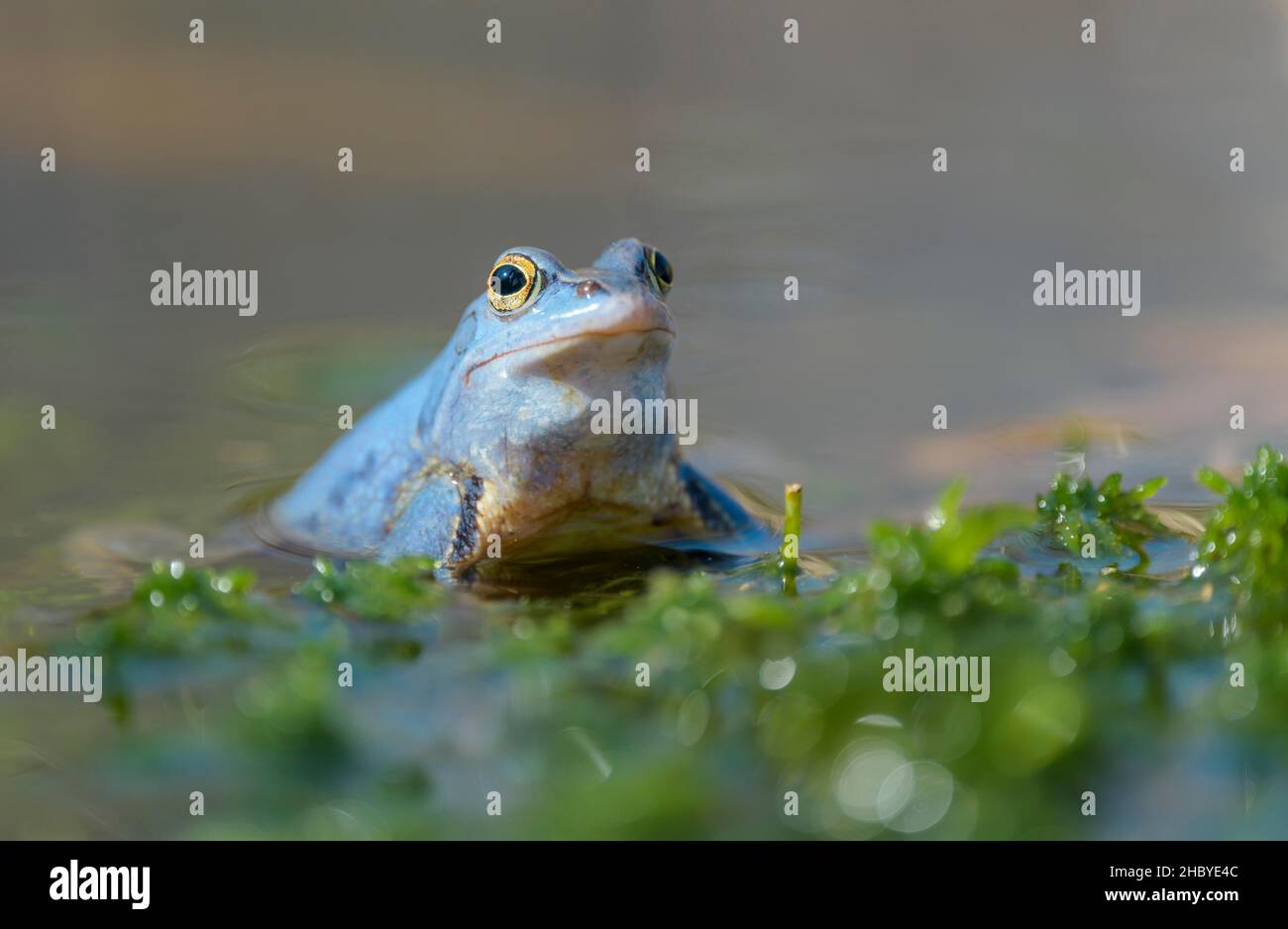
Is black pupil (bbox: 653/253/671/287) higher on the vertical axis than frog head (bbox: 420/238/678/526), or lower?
higher

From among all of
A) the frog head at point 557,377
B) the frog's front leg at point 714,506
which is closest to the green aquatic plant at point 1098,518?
the frog's front leg at point 714,506

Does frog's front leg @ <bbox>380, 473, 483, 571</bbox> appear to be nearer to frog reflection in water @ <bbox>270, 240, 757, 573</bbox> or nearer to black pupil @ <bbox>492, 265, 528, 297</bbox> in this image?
frog reflection in water @ <bbox>270, 240, 757, 573</bbox>

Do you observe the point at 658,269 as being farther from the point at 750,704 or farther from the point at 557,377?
the point at 750,704

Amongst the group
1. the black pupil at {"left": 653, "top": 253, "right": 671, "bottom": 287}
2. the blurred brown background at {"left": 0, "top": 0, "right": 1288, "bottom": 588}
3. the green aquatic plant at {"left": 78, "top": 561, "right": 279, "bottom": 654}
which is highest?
the blurred brown background at {"left": 0, "top": 0, "right": 1288, "bottom": 588}

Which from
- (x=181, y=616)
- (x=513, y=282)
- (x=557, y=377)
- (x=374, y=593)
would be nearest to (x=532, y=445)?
(x=557, y=377)

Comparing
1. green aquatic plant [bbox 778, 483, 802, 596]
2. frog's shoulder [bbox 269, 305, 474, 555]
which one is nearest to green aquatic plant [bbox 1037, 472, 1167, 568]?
green aquatic plant [bbox 778, 483, 802, 596]

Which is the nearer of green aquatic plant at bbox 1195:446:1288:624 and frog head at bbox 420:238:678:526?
green aquatic plant at bbox 1195:446:1288:624

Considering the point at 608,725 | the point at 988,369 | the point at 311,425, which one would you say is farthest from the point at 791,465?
the point at 608,725
